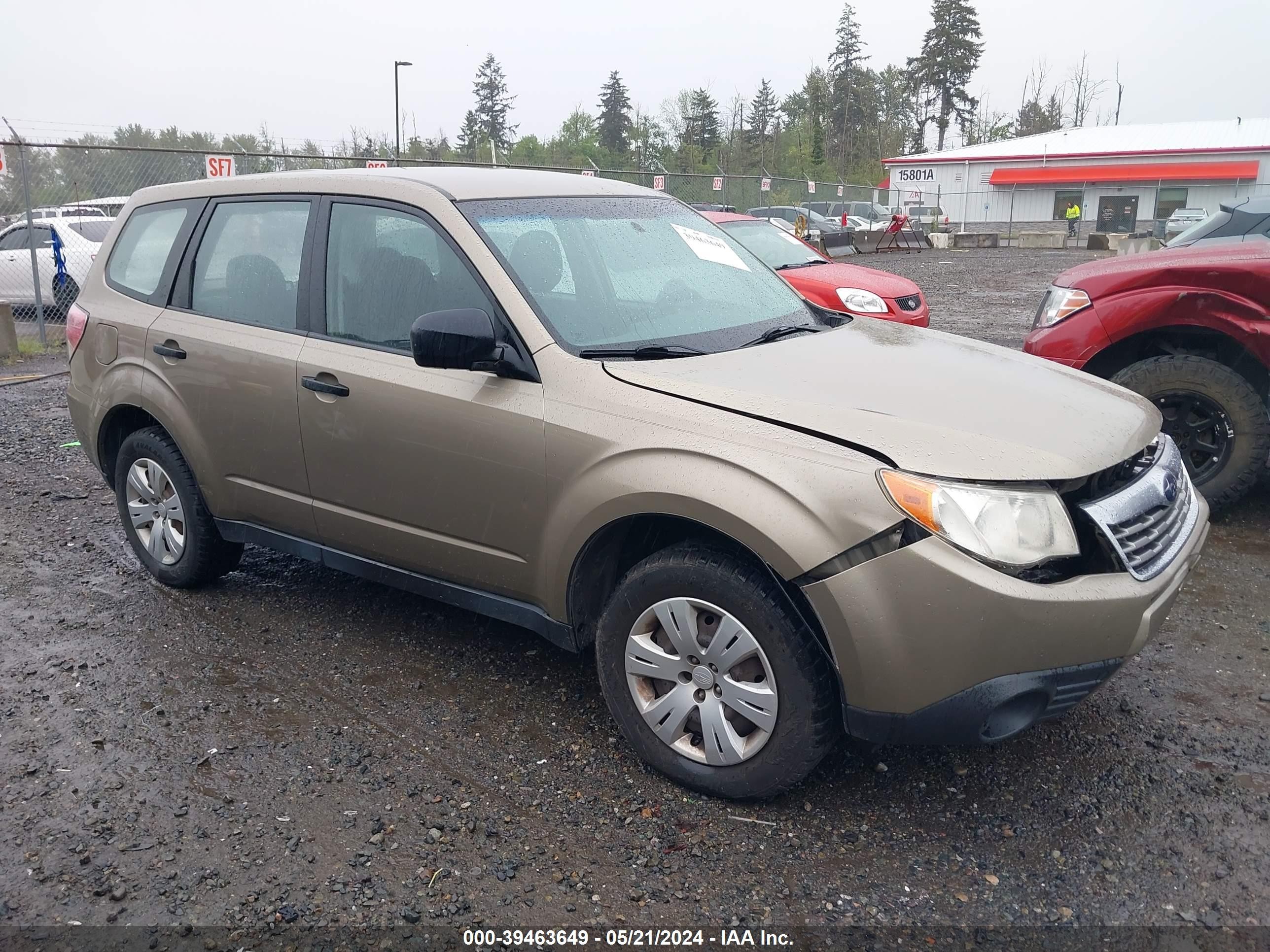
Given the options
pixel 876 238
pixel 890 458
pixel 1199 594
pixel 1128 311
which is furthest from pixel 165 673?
pixel 876 238

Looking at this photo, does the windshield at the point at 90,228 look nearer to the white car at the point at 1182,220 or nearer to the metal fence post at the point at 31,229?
the metal fence post at the point at 31,229

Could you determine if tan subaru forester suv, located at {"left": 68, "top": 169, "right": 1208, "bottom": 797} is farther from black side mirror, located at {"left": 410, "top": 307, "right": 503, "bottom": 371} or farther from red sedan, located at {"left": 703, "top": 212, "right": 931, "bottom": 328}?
red sedan, located at {"left": 703, "top": 212, "right": 931, "bottom": 328}

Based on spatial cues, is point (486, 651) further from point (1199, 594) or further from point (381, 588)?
point (1199, 594)

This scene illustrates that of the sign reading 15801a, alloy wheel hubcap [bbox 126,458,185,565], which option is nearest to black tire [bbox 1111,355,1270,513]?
alloy wheel hubcap [bbox 126,458,185,565]

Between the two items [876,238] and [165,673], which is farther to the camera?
[876,238]

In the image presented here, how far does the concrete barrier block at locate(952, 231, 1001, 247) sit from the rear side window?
3571cm

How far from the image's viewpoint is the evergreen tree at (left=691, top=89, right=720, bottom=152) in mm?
69438

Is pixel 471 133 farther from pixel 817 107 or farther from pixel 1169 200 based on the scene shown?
pixel 1169 200

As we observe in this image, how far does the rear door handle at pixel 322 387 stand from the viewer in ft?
12.1

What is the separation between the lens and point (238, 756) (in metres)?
3.35

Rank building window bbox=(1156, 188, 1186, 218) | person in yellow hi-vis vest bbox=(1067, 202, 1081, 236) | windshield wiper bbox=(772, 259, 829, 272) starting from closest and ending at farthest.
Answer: windshield wiper bbox=(772, 259, 829, 272) → person in yellow hi-vis vest bbox=(1067, 202, 1081, 236) → building window bbox=(1156, 188, 1186, 218)

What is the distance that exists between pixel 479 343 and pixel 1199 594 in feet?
11.4

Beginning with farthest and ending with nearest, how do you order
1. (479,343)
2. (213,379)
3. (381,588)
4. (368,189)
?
(381,588), (213,379), (368,189), (479,343)

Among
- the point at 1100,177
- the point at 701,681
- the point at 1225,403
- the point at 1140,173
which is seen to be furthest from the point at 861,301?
the point at 1140,173
